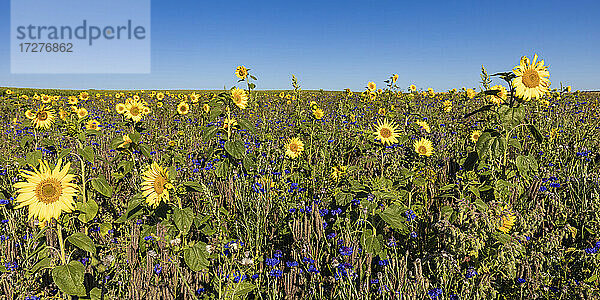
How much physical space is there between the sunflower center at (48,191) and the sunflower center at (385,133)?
9.35ft

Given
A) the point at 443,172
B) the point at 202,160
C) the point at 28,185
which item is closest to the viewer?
the point at 28,185

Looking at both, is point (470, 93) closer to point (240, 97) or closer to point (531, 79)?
point (531, 79)

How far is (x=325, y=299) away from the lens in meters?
1.99

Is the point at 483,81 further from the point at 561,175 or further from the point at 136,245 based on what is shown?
the point at 136,245

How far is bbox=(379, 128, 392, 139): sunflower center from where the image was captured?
364 cm

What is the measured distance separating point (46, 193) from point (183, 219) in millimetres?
693

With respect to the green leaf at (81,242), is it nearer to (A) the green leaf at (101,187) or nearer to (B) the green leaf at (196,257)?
(A) the green leaf at (101,187)

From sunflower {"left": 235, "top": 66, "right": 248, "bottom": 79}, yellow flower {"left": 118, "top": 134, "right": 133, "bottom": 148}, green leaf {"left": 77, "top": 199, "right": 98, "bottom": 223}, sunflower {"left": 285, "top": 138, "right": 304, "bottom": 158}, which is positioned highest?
sunflower {"left": 235, "top": 66, "right": 248, "bottom": 79}

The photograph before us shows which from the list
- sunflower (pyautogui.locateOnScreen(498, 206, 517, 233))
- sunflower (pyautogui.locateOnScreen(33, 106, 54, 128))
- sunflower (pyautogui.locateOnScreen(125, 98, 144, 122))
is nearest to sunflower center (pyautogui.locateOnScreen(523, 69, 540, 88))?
sunflower (pyautogui.locateOnScreen(498, 206, 517, 233))

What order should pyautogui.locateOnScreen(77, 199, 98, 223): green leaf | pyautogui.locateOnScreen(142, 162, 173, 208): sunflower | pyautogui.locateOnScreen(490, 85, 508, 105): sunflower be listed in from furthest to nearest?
pyautogui.locateOnScreen(490, 85, 508, 105): sunflower
pyautogui.locateOnScreen(142, 162, 173, 208): sunflower
pyautogui.locateOnScreen(77, 199, 98, 223): green leaf

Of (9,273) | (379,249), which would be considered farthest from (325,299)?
(9,273)

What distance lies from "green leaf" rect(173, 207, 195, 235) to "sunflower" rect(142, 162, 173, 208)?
0.11 m

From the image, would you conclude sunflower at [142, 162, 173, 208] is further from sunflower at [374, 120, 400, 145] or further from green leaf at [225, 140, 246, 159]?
sunflower at [374, 120, 400, 145]

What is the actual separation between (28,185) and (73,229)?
1180 millimetres
